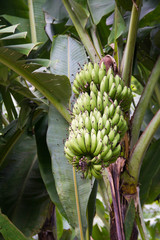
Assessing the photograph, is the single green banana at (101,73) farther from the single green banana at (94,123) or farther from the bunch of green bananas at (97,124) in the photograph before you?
the single green banana at (94,123)

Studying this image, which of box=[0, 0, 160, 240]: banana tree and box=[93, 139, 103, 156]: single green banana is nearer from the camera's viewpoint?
box=[93, 139, 103, 156]: single green banana

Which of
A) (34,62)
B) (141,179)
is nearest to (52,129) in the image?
(34,62)

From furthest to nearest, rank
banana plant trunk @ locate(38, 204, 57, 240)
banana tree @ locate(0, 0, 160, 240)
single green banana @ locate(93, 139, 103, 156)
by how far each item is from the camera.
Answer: banana plant trunk @ locate(38, 204, 57, 240)
banana tree @ locate(0, 0, 160, 240)
single green banana @ locate(93, 139, 103, 156)

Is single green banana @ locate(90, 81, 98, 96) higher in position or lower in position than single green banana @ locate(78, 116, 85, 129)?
higher

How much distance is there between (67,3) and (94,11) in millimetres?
132

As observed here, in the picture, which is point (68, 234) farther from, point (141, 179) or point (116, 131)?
point (116, 131)

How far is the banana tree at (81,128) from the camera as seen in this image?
925 millimetres

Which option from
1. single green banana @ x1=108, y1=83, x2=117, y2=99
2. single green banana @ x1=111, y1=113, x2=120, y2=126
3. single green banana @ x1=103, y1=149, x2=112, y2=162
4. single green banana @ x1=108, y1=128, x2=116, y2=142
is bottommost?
single green banana @ x1=103, y1=149, x2=112, y2=162

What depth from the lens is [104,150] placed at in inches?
32.2

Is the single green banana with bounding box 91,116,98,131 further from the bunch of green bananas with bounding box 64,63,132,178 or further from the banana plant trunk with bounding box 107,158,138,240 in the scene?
the banana plant trunk with bounding box 107,158,138,240

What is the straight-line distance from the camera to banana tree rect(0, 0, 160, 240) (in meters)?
0.92

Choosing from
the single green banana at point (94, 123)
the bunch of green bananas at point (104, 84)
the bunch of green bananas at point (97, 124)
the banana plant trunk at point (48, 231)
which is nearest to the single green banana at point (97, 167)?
the bunch of green bananas at point (97, 124)

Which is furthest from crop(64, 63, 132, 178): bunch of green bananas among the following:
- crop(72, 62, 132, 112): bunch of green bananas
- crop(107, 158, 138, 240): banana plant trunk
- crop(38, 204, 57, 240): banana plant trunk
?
crop(38, 204, 57, 240): banana plant trunk

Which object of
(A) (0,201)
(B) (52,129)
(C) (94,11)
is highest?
(C) (94,11)
